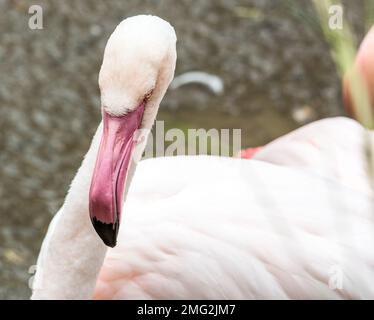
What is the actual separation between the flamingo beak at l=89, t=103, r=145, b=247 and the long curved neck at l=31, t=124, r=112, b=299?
0.95 feet

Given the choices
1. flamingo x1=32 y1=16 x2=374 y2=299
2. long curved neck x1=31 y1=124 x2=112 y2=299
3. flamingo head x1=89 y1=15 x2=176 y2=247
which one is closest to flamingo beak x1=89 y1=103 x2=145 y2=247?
flamingo head x1=89 y1=15 x2=176 y2=247

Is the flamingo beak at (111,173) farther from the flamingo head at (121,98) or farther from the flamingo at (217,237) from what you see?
the flamingo at (217,237)

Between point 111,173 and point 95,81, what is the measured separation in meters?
2.35

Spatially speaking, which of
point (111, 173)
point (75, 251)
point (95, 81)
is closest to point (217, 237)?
point (75, 251)

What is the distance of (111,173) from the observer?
1.84m

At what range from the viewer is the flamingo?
2250 mm

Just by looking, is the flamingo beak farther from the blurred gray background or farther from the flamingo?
the blurred gray background

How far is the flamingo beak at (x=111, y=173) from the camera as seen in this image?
1.80 meters

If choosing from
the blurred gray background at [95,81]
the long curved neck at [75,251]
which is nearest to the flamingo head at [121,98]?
the long curved neck at [75,251]

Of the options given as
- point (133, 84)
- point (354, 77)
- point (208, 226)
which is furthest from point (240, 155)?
point (354, 77)

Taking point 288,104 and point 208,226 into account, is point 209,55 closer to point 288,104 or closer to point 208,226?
point 288,104

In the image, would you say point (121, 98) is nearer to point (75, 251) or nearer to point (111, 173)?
point (111, 173)

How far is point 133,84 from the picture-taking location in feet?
6.09
